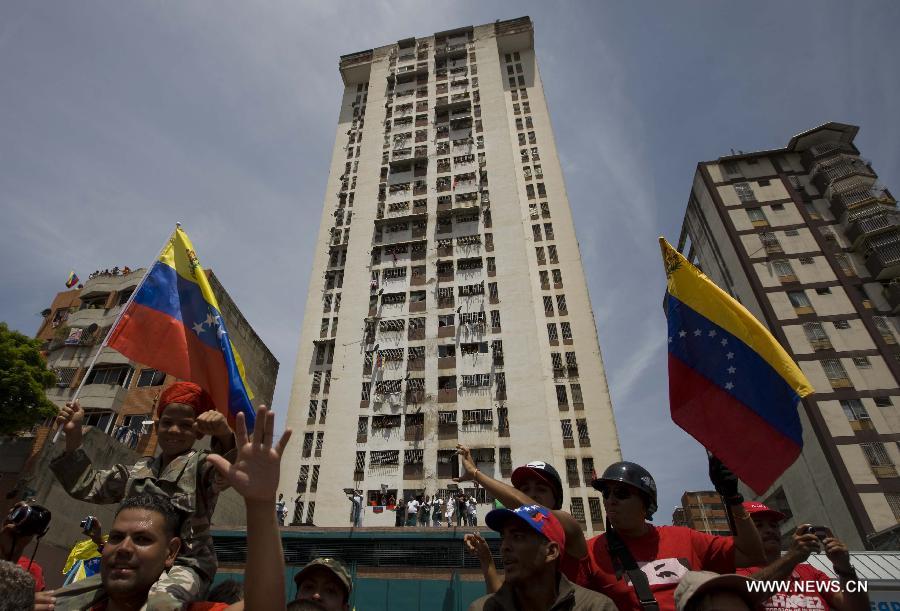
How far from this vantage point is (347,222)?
3953cm

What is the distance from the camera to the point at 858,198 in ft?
113

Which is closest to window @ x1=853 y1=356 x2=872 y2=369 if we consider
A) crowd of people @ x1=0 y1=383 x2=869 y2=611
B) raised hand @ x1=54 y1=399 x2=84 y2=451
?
crowd of people @ x1=0 y1=383 x2=869 y2=611

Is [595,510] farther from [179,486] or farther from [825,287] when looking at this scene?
[179,486]

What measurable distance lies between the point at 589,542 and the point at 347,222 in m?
37.9

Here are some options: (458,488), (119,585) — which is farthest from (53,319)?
(119,585)

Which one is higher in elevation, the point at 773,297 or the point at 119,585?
the point at 773,297

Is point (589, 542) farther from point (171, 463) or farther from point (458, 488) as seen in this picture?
point (458, 488)

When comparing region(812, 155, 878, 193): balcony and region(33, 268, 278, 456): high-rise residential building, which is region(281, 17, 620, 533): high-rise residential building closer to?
region(33, 268, 278, 456): high-rise residential building

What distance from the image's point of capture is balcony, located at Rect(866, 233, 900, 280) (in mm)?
31391

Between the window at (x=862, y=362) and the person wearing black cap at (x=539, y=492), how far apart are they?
33.6 meters

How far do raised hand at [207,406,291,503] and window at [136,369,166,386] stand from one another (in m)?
27.4

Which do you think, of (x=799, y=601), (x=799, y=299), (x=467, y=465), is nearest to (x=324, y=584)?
(x=467, y=465)

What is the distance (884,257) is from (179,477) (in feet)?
137

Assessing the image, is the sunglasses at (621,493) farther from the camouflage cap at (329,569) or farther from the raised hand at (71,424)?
the raised hand at (71,424)
